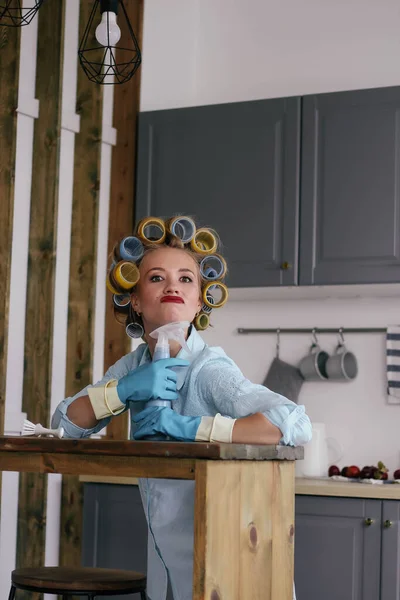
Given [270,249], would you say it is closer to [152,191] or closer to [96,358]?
[152,191]

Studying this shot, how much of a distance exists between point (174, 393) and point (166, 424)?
0.32 feet

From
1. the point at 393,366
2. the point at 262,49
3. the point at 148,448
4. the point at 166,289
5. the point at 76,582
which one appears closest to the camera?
the point at 148,448

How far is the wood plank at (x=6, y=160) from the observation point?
3.38 meters

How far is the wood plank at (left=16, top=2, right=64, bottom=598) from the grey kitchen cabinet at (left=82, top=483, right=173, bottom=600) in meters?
0.17

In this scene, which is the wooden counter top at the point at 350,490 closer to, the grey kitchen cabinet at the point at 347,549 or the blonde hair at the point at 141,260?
the grey kitchen cabinet at the point at 347,549

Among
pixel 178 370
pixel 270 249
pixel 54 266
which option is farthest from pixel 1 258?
pixel 178 370

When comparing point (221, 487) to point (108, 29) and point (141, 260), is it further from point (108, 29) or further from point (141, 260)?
point (108, 29)

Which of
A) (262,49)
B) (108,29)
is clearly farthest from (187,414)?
(262,49)

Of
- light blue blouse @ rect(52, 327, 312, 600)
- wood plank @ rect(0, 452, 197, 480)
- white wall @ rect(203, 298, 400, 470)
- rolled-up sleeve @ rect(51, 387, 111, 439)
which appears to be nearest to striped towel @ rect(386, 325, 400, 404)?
white wall @ rect(203, 298, 400, 470)

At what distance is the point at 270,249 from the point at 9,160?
1.03 m

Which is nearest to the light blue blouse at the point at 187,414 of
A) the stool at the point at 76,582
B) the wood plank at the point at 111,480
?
the stool at the point at 76,582

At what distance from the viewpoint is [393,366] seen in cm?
372

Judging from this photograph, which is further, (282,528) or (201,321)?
(201,321)

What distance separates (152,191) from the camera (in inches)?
153
